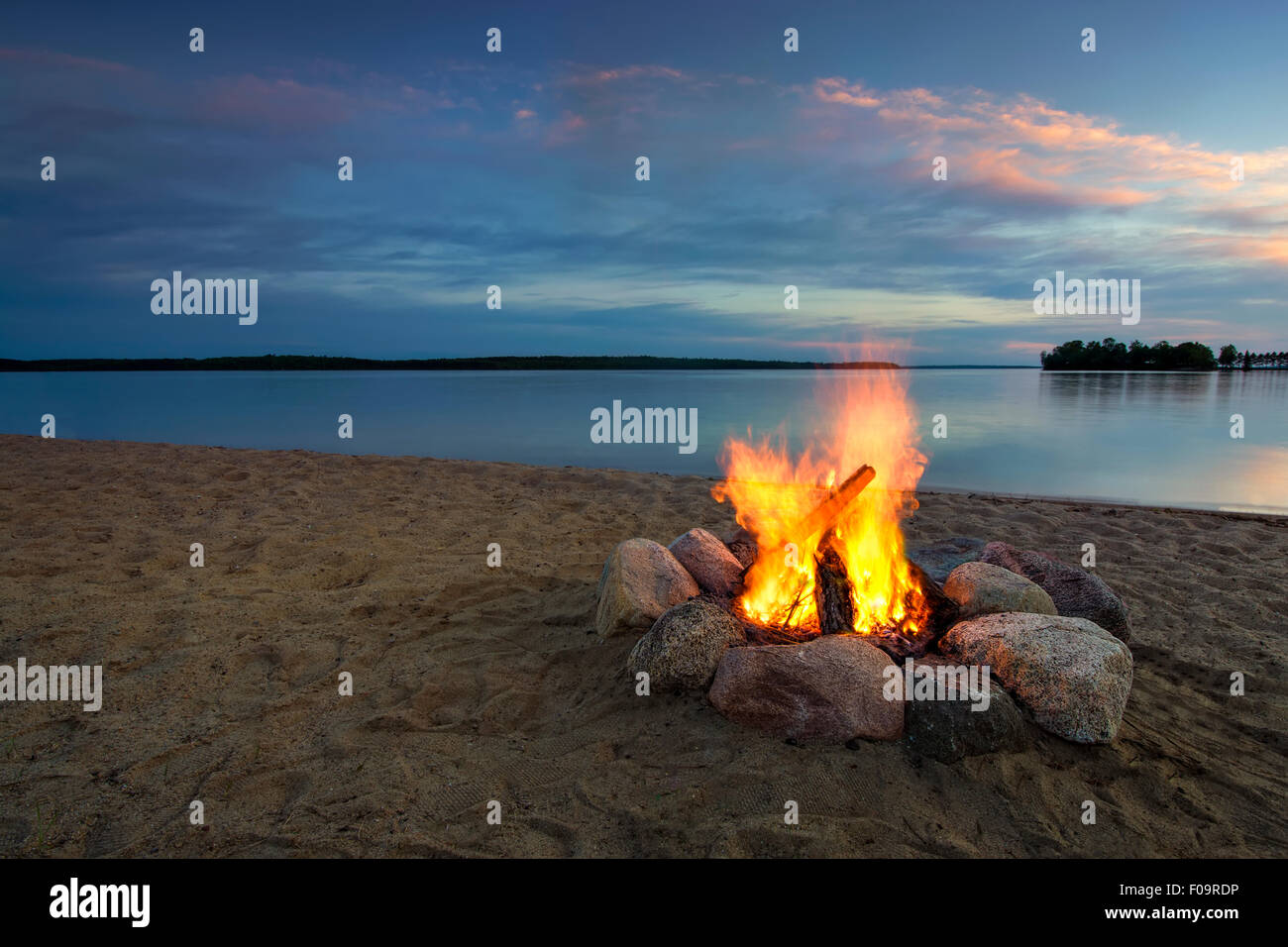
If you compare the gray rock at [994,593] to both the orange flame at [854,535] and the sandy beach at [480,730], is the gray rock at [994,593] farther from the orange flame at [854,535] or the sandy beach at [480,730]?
the sandy beach at [480,730]

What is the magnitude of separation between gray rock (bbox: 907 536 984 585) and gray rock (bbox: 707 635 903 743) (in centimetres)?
215

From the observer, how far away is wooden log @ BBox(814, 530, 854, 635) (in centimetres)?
506

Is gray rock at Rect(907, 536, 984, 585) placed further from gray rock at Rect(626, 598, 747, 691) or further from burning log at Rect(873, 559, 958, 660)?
gray rock at Rect(626, 598, 747, 691)

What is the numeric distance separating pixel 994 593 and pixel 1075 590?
3.16ft

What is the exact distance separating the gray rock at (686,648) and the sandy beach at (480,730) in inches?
6.1

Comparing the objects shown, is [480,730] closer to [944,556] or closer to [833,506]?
[833,506]

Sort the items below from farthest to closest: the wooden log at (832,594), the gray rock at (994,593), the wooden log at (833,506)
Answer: the wooden log at (833,506) < the gray rock at (994,593) < the wooden log at (832,594)

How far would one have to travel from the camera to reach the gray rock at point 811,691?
4.11m

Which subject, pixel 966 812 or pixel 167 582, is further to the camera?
pixel 167 582

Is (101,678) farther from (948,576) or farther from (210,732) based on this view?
(948,576)

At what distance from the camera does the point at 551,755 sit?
414 centimetres

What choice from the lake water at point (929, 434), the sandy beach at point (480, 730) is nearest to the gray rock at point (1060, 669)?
the sandy beach at point (480, 730)
